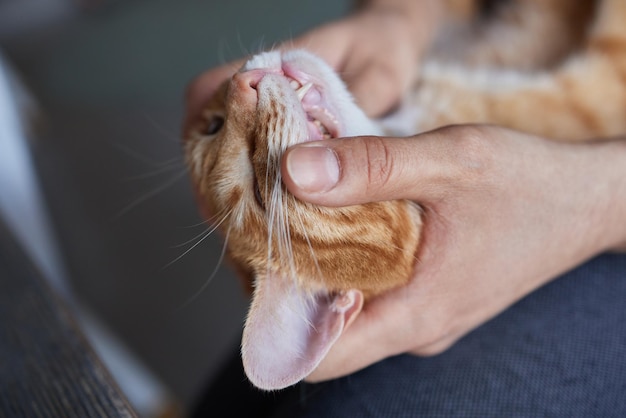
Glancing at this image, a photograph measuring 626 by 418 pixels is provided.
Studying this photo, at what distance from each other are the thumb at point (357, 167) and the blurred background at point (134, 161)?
1.97 metres

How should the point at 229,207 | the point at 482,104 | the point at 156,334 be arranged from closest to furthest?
the point at 229,207 → the point at 482,104 → the point at 156,334

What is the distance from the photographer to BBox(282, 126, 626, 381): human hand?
0.98 meters

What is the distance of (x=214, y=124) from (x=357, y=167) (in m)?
0.65

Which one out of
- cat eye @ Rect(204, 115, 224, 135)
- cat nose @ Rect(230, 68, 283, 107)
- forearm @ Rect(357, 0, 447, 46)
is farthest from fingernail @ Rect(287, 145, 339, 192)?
forearm @ Rect(357, 0, 447, 46)

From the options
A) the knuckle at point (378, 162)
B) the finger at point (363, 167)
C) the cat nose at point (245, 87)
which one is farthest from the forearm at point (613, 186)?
the cat nose at point (245, 87)

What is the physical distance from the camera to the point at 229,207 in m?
1.28

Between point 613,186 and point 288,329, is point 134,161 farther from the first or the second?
point 613,186

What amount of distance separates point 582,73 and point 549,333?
957mm

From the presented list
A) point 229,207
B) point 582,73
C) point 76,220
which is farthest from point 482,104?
point 76,220

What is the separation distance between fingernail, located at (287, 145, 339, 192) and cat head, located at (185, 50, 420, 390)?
18 centimetres

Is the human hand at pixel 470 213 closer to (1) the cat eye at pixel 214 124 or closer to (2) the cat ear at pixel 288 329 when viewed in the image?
(2) the cat ear at pixel 288 329

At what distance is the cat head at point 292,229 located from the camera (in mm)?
1144

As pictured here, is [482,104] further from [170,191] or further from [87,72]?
[87,72]

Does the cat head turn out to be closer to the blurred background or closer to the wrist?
the wrist
